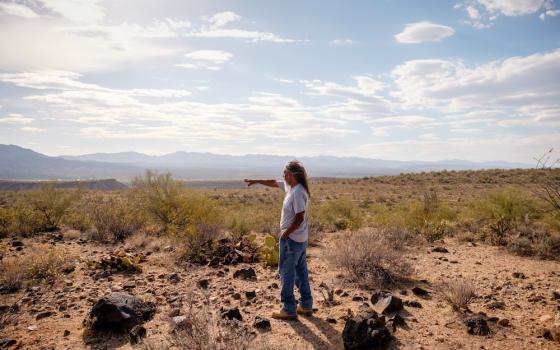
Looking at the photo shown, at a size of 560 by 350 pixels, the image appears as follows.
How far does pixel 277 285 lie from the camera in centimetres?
670

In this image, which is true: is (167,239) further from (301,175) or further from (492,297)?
(492,297)

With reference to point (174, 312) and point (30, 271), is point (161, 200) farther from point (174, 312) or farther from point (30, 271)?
point (174, 312)

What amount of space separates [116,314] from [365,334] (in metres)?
3.30

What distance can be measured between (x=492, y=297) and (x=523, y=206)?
6.38 meters

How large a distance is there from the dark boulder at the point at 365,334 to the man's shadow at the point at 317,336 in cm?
23

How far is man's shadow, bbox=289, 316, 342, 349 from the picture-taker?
4.53 m

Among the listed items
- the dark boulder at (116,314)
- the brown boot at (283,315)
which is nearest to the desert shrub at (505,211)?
the brown boot at (283,315)

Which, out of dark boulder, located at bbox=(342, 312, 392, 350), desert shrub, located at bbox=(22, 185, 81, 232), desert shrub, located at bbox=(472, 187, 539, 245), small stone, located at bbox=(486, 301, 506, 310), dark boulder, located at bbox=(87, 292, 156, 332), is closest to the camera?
dark boulder, located at bbox=(342, 312, 392, 350)

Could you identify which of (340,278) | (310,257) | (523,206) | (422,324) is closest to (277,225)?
(310,257)

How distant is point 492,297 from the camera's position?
19.4 ft

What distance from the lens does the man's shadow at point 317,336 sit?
14.9ft

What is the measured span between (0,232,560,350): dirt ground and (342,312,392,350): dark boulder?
24 centimetres

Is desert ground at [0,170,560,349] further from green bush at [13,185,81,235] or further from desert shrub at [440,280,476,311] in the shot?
green bush at [13,185,81,235]

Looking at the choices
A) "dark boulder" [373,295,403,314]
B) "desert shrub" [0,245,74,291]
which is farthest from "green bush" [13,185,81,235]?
"dark boulder" [373,295,403,314]
